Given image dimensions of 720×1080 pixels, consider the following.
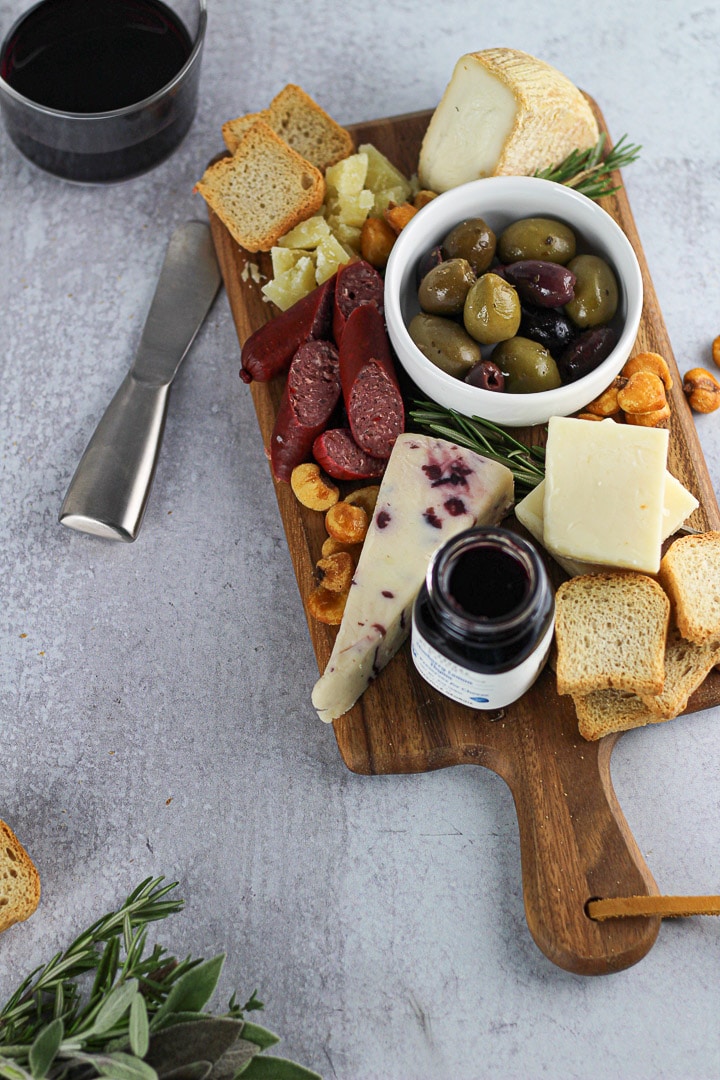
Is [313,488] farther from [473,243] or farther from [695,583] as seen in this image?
[695,583]

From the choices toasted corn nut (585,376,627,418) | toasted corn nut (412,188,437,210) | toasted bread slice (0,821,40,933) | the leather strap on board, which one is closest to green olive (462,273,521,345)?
toasted corn nut (585,376,627,418)

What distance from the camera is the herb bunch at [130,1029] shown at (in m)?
1.38

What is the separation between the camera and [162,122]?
2.11m

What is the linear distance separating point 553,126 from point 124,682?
1.31 metres

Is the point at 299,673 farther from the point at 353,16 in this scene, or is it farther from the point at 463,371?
the point at 353,16

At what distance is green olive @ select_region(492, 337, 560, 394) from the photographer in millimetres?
1797

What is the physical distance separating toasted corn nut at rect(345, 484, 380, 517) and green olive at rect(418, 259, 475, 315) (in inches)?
13.2

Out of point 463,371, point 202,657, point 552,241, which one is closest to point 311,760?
point 202,657

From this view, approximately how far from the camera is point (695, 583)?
1726 mm

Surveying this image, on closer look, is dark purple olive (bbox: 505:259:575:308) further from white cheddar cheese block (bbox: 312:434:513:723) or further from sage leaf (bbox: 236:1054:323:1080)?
sage leaf (bbox: 236:1054:323:1080)

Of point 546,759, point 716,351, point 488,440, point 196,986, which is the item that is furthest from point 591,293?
point 196,986

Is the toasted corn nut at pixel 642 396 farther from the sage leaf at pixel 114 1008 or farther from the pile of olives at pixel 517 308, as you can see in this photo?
the sage leaf at pixel 114 1008

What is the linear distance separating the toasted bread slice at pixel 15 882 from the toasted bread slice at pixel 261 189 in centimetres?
120

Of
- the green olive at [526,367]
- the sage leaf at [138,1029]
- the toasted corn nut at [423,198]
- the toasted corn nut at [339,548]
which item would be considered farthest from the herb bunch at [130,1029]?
the toasted corn nut at [423,198]
